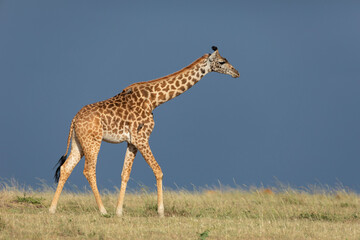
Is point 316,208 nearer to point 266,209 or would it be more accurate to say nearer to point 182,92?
point 266,209

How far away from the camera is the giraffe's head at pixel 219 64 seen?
47.5 ft

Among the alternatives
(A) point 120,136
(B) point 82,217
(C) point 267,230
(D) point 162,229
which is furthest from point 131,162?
(C) point 267,230

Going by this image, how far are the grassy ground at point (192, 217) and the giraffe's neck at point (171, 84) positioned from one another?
10.2 ft

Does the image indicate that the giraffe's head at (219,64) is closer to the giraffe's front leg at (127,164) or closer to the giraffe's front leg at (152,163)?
the giraffe's front leg at (152,163)

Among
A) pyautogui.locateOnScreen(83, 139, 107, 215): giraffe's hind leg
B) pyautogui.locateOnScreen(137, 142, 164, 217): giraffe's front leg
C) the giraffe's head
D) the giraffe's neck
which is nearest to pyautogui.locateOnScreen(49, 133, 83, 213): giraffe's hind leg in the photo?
pyautogui.locateOnScreen(83, 139, 107, 215): giraffe's hind leg

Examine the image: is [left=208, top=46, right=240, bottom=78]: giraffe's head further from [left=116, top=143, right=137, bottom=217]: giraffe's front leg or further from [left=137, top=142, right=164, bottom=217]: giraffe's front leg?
[left=116, top=143, right=137, bottom=217]: giraffe's front leg

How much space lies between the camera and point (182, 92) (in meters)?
14.6

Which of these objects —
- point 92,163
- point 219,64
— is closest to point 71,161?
point 92,163

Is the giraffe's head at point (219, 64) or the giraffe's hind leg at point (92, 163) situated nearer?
the giraffe's hind leg at point (92, 163)

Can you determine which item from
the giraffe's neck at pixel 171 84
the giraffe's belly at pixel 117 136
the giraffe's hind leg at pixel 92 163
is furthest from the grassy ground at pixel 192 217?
the giraffe's neck at pixel 171 84

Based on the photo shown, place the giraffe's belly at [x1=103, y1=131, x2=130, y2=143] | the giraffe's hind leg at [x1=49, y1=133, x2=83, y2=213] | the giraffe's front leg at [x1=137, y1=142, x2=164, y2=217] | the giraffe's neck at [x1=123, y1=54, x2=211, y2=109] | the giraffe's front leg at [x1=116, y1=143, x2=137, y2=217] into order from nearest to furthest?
the giraffe's front leg at [x1=137, y1=142, x2=164, y2=217] < the giraffe's belly at [x1=103, y1=131, x2=130, y2=143] < the giraffe's front leg at [x1=116, y1=143, x2=137, y2=217] < the giraffe's hind leg at [x1=49, y1=133, x2=83, y2=213] < the giraffe's neck at [x1=123, y1=54, x2=211, y2=109]

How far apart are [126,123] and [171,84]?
1.90 meters

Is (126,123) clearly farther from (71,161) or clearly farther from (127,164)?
(71,161)

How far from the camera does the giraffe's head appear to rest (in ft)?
47.5
